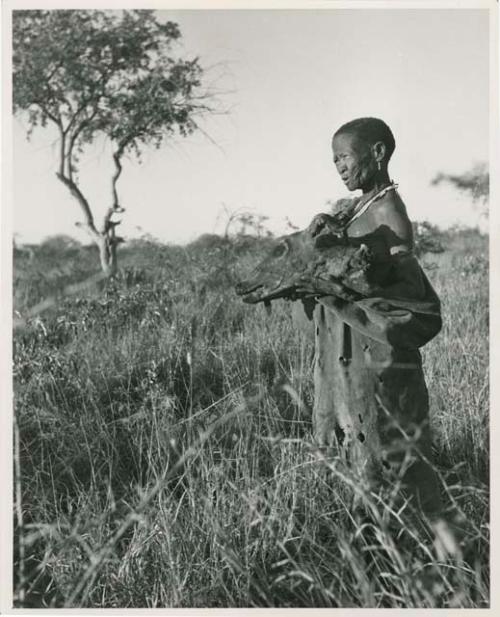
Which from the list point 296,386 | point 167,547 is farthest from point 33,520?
point 296,386

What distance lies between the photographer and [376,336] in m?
2.21

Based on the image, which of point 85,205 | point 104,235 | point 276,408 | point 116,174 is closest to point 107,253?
point 104,235

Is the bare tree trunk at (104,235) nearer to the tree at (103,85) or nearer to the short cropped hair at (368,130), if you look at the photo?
the tree at (103,85)

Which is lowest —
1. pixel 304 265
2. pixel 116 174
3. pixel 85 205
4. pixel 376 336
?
pixel 376 336

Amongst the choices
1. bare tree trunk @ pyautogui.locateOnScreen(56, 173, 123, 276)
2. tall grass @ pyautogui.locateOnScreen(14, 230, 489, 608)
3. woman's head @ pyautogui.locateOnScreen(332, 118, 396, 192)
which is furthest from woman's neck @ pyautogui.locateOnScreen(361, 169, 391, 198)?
bare tree trunk @ pyautogui.locateOnScreen(56, 173, 123, 276)

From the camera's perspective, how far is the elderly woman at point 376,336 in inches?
87.7

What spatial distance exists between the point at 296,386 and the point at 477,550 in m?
1.31

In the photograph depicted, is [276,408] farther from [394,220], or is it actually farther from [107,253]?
[107,253]

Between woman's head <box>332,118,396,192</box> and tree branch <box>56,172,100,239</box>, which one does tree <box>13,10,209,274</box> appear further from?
woman's head <box>332,118,396,192</box>

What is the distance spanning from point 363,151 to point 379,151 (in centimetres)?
6

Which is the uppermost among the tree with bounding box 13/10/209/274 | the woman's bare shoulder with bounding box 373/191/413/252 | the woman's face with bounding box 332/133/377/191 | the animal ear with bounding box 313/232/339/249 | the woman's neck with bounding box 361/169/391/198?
the tree with bounding box 13/10/209/274

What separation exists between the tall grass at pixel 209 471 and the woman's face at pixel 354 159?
78 centimetres

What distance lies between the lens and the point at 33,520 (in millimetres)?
2924

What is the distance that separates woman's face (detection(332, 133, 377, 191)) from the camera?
2.33 meters
